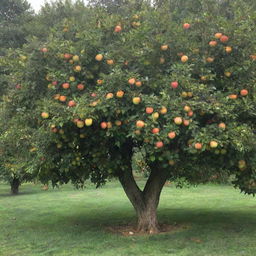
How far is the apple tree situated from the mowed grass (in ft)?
5.03

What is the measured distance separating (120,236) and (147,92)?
11.5 ft

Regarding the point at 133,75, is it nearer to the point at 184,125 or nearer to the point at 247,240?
the point at 184,125

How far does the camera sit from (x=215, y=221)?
10.8m

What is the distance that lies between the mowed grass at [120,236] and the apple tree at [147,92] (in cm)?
153

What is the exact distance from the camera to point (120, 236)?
909 cm

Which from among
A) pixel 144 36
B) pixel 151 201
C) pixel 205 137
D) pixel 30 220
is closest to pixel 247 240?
pixel 151 201

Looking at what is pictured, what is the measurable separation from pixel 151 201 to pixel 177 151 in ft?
8.73

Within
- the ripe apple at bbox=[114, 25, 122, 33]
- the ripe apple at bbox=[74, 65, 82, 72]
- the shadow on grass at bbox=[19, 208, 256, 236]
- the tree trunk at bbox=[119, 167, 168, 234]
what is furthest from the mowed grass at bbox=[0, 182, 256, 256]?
the ripe apple at bbox=[114, 25, 122, 33]

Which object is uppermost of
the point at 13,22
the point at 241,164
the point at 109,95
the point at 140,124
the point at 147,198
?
the point at 13,22

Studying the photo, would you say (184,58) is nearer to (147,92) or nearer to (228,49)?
(228,49)

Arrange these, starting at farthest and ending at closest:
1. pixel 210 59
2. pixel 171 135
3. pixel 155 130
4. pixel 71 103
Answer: pixel 210 59 < pixel 71 103 < pixel 155 130 < pixel 171 135

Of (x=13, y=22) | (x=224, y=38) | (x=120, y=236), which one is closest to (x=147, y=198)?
(x=120, y=236)

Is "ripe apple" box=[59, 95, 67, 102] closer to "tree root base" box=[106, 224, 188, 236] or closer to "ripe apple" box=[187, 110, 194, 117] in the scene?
"ripe apple" box=[187, 110, 194, 117]

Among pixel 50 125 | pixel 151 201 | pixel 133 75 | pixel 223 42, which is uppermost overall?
pixel 223 42
